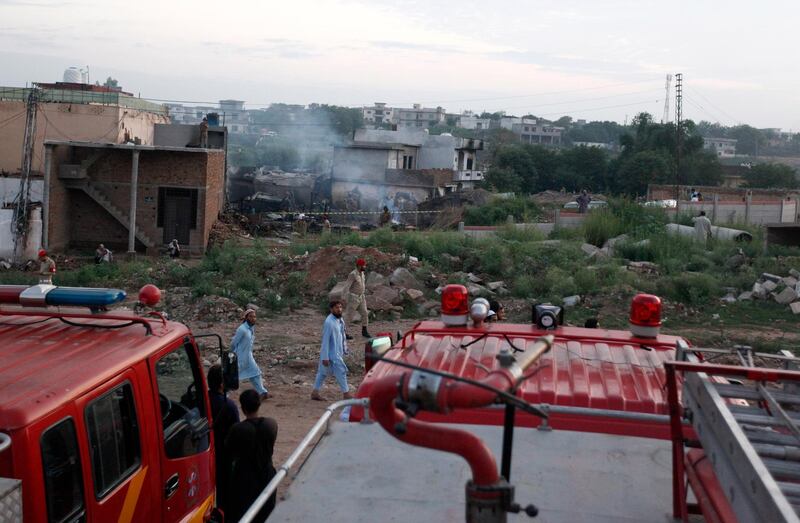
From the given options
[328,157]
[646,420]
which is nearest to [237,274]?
[646,420]

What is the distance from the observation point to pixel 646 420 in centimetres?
442

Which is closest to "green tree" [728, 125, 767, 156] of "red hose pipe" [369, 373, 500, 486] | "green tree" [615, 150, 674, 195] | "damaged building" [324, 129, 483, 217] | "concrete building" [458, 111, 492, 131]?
"concrete building" [458, 111, 492, 131]

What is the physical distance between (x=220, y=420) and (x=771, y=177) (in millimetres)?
64441

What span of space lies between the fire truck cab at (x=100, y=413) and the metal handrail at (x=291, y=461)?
35.1 inches

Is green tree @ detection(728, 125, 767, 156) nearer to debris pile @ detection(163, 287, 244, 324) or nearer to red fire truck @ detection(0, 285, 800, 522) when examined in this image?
debris pile @ detection(163, 287, 244, 324)

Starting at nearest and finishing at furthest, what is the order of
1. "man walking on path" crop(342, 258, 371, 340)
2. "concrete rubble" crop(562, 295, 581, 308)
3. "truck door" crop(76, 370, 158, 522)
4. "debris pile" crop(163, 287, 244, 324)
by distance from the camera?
1. "truck door" crop(76, 370, 158, 522)
2. "man walking on path" crop(342, 258, 371, 340)
3. "debris pile" crop(163, 287, 244, 324)
4. "concrete rubble" crop(562, 295, 581, 308)

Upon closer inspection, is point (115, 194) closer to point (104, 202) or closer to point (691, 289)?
point (104, 202)

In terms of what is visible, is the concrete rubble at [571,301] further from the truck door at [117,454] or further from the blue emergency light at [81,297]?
the truck door at [117,454]

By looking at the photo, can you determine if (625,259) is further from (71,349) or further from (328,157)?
(328,157)

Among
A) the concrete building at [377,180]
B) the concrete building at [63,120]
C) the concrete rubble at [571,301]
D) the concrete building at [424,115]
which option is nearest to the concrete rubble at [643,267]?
the concrete rubble at [571,301]

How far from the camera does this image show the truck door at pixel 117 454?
4.41 m

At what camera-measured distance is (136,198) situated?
94.0 feet

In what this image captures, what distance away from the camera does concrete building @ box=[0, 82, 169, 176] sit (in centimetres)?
3331

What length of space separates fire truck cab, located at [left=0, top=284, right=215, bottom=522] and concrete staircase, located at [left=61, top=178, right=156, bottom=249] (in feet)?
78.1
